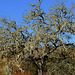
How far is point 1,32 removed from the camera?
15367 millimetres

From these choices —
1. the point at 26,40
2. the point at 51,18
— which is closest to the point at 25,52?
the point at 26,40

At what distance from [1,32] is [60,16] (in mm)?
5094

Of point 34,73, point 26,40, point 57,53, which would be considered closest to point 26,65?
point 34,73

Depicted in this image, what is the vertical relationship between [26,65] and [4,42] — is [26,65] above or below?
below

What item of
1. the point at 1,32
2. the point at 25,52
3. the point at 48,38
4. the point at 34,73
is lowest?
the point at 34,73

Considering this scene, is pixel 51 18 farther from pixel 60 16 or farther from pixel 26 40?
pixel 26 40

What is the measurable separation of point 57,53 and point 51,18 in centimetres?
472

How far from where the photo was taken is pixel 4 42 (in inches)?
598

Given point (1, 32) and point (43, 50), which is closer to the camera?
point (43, 50)

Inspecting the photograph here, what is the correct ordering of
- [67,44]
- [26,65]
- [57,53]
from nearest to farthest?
[67,44]
[57,53]
[26,65]

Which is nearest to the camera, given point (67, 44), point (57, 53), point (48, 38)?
point (48, 38)

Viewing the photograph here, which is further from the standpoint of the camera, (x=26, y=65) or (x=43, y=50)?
(x=26, y=65)

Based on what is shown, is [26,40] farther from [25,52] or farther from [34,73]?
[34,73]

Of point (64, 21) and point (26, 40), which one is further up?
point (64, 21)
